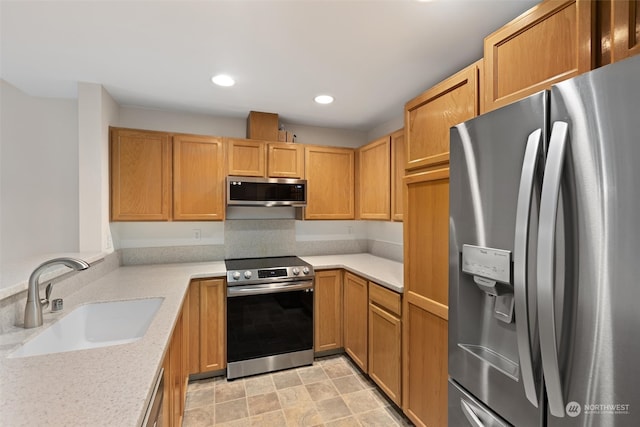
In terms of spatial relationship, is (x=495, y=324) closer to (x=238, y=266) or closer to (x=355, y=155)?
(x=238, y=266)

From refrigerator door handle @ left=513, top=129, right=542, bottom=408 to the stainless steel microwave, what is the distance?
2154mm

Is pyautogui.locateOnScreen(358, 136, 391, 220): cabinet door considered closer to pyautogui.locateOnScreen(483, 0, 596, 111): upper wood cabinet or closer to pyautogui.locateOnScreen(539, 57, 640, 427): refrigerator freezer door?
pyautogui.locateOnScreen(483, 0, 596, 111): upper wood cabinet

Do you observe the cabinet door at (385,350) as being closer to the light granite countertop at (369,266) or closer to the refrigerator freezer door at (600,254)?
the light granite countertop at (369,266)

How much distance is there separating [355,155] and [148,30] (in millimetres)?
2137

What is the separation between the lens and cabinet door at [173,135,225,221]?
2.62 meters

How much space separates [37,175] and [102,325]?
69.0 inches

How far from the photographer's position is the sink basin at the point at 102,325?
140 centimetres

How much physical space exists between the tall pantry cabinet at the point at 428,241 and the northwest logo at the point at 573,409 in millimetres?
688

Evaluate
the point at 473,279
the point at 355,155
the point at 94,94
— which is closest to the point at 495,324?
the point at 473,279

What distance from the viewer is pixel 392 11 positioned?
141cm

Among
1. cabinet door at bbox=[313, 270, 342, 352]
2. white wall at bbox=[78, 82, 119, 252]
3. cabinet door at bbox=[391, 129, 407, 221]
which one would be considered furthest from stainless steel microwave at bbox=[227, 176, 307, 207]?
white wall at bbox=[78, 82, 119, 252]

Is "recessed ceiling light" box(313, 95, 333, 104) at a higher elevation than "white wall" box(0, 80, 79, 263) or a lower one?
higher

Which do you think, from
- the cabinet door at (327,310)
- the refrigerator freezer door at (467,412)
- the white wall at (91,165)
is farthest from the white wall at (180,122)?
the refrigerator freezer door at (467,412)

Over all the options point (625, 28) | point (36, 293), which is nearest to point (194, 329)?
point (36, 293)
